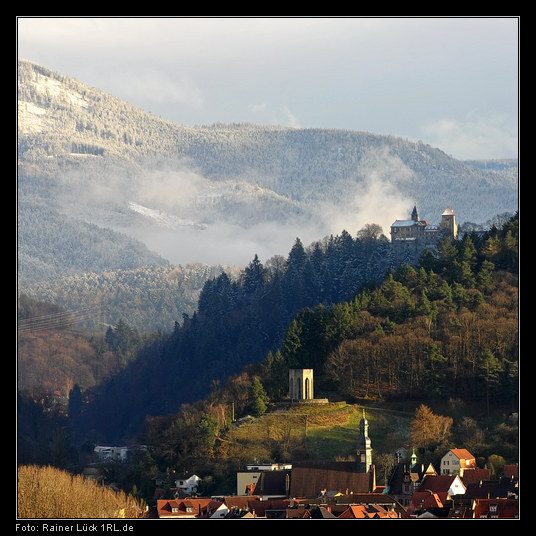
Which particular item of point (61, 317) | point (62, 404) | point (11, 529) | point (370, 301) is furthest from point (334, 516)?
point (61, 317)

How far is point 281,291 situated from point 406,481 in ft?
214

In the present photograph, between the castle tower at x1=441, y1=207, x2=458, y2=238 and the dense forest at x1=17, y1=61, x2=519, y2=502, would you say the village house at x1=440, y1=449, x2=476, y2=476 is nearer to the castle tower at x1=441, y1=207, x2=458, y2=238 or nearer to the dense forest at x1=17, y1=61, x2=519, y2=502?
the dense forest at x1=17, y1=61, x2=519, y2=502

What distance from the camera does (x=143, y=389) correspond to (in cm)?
15688

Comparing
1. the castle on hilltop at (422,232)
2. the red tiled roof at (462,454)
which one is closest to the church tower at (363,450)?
the red tiled roof at (462,454)

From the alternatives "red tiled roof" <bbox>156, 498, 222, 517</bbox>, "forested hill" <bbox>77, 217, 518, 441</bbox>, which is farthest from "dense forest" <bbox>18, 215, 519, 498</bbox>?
"red tiled roof" <bbox>156, 498, 222, 517</bbox>

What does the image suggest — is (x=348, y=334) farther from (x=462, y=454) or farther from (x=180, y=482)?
(x=180, y=482)

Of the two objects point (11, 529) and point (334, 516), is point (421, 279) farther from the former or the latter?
point (11, 529)

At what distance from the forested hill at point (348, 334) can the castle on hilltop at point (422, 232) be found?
69.1 inches

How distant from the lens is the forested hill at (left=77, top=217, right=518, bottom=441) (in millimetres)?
110000

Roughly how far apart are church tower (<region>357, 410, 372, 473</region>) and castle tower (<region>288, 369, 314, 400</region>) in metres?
9.84

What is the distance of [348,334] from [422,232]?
4238 centimetres

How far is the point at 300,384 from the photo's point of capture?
362 ft

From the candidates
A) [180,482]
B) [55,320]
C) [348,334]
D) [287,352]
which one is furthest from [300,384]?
[55,320]

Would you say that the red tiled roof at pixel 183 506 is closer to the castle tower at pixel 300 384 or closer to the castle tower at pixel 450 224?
the castle tower at pixel 300 384
